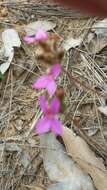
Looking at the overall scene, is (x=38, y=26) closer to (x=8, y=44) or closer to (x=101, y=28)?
(x=8, y=44)

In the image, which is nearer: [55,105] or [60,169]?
Result: [55,105]

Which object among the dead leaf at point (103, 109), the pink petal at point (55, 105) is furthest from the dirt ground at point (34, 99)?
the pink petal at point (55, 105)

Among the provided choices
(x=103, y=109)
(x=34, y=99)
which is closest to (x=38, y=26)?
(x=34, y=99)

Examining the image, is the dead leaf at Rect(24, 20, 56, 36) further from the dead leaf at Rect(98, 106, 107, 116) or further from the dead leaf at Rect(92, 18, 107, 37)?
the dead leaf at Rect(98, 106, 107, 116)

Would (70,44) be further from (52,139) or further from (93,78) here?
(52,139)

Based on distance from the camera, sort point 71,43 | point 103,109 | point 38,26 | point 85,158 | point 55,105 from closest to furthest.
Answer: point 55,105 → point 85,158 → point 103,109 → point 71,43 → point 38,26
